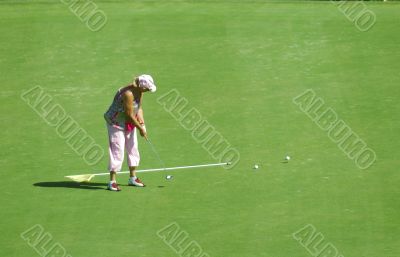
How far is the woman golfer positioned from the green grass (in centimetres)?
47

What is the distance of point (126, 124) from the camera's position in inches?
766

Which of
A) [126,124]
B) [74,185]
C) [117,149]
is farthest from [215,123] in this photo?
[74,185]

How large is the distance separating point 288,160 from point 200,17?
7.97 m

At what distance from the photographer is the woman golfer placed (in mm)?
19156

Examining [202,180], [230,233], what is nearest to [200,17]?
[202,180]

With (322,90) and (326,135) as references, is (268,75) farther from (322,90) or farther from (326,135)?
(326,135)

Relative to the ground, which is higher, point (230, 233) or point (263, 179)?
point (263, 179)

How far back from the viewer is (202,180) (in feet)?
65.8

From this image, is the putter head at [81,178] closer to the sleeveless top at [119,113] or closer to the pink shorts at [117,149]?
the pink shorts at [117,149]

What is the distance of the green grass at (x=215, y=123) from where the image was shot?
17828 mm

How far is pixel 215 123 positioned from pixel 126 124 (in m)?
3.56

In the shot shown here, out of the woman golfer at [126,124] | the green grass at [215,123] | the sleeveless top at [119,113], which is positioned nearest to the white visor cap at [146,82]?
the woman golfer at [126,124]

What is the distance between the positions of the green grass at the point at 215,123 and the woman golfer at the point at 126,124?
18.4 inches

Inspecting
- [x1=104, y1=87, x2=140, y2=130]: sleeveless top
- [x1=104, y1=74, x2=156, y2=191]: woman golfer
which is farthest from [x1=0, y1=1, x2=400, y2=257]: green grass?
[x1=104, y1=87, x2=140, y2=130]: sleeveless top
